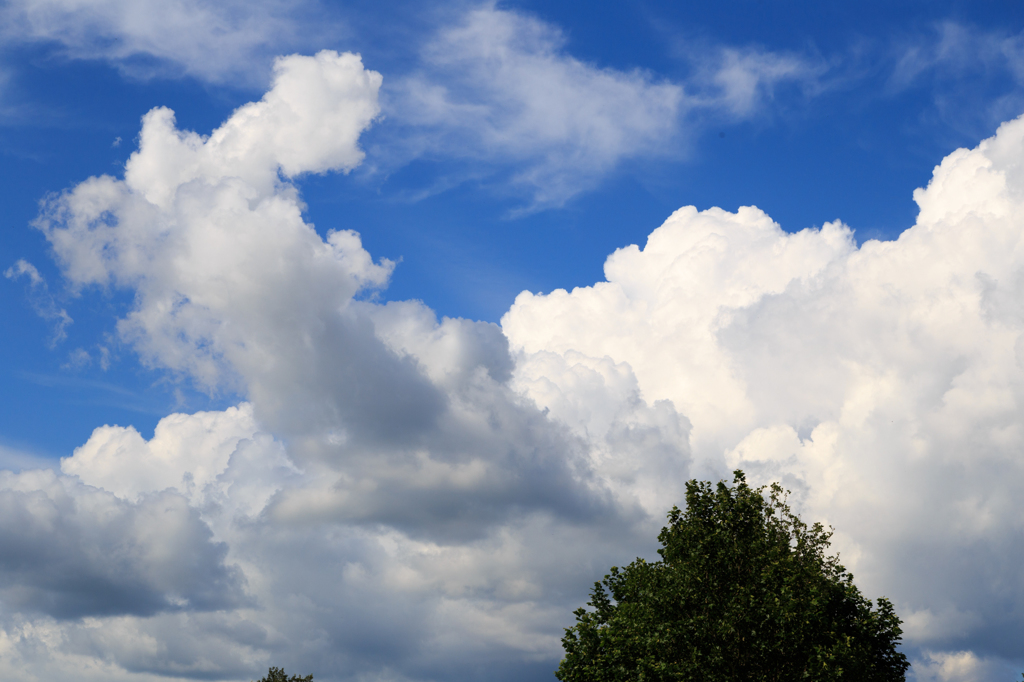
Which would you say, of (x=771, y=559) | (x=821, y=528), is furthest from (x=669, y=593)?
(x=821, y=528)

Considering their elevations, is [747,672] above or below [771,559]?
below

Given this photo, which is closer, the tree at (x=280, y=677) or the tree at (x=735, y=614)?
the tree at (x=735, y=614)

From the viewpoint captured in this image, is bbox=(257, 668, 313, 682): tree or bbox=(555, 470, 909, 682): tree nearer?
bbox=(555, 470, 909, 682): tree

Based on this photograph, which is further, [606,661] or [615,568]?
[615,568]

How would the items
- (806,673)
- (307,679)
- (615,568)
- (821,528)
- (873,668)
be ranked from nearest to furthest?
1. (806,673)
2. (873,668)
3. (821,528)
4. (615,568)
5. (307,679)

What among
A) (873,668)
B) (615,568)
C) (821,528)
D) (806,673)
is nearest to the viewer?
(806,673)

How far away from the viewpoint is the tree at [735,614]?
46.4 meters

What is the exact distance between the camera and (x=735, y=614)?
154 feet

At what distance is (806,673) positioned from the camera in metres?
45.5

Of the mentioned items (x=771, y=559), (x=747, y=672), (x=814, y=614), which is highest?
(x=771, y=559)

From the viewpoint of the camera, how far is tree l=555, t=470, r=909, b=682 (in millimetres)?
46438

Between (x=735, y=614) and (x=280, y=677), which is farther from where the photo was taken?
(x=280, y=677)

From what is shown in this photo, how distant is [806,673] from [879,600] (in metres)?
9.08

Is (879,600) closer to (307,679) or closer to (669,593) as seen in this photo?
(669,593)
